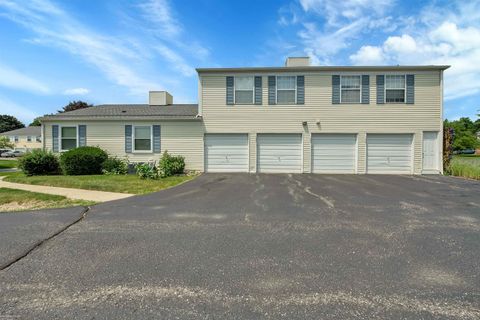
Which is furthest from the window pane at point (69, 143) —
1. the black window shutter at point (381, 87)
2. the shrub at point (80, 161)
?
the black window shutter at point (381, 87)

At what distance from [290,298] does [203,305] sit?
2.88ft

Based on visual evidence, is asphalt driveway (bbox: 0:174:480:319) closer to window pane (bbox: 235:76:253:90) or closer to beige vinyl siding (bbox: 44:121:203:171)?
beige vinyl siding (bbox: 44:121:203:171)

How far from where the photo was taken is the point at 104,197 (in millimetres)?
7898

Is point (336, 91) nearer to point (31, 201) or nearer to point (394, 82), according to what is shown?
point (394, 82)

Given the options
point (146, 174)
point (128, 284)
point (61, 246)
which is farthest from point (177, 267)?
point (146, 174)

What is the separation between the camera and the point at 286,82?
1428cm

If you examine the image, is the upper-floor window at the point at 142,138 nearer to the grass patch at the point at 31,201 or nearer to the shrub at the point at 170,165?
the shrub at the point at 170,165

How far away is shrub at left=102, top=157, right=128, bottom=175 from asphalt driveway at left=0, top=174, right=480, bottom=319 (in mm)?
7625

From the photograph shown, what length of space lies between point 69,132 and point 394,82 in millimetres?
17811

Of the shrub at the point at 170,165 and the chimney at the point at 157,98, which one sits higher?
the chimney at the point at 157,98

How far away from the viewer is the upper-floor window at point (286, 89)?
1426 centimetres

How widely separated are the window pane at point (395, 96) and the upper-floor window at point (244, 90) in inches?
284

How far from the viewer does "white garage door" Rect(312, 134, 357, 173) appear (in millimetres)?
14172

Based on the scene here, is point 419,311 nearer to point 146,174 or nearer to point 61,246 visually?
point 61,246
